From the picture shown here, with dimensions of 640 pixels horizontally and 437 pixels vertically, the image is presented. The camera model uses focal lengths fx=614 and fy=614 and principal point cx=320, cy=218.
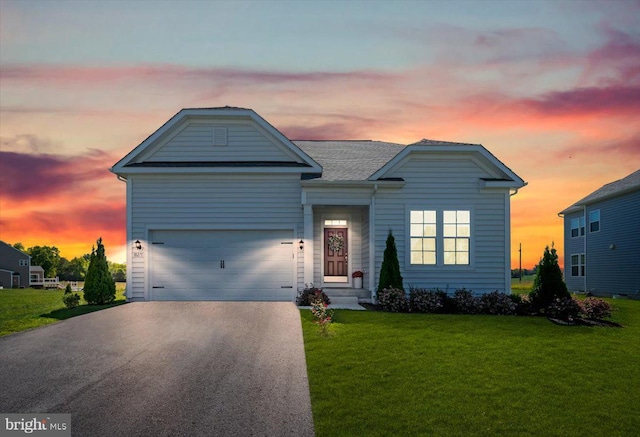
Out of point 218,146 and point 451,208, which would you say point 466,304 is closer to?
point 451,208

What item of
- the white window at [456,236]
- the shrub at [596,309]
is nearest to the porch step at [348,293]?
the white window at [456,236]

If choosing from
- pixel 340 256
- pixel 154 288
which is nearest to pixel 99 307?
pixel 154 288

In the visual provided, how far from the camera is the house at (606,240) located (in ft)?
106

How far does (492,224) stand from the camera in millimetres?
20766

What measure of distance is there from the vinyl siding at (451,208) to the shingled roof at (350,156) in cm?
143

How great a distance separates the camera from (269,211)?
Result: 20688 mm

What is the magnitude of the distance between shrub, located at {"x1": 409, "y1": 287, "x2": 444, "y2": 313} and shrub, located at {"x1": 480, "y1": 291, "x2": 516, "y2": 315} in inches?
50.7

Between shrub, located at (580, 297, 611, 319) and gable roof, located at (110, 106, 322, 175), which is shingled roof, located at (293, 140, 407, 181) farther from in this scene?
shrub, located at (580, 297, 611, 319)

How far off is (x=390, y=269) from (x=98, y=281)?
9641mm

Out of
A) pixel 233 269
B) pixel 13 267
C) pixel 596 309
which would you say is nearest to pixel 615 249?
pixel 596 309

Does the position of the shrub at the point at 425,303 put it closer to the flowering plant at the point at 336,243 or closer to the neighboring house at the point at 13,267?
the flowering plant at the point at 336,243

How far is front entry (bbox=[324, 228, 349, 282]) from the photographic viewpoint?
878 inches

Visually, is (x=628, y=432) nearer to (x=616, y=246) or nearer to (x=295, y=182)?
(x=295, y=182)

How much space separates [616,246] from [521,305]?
18.1m
